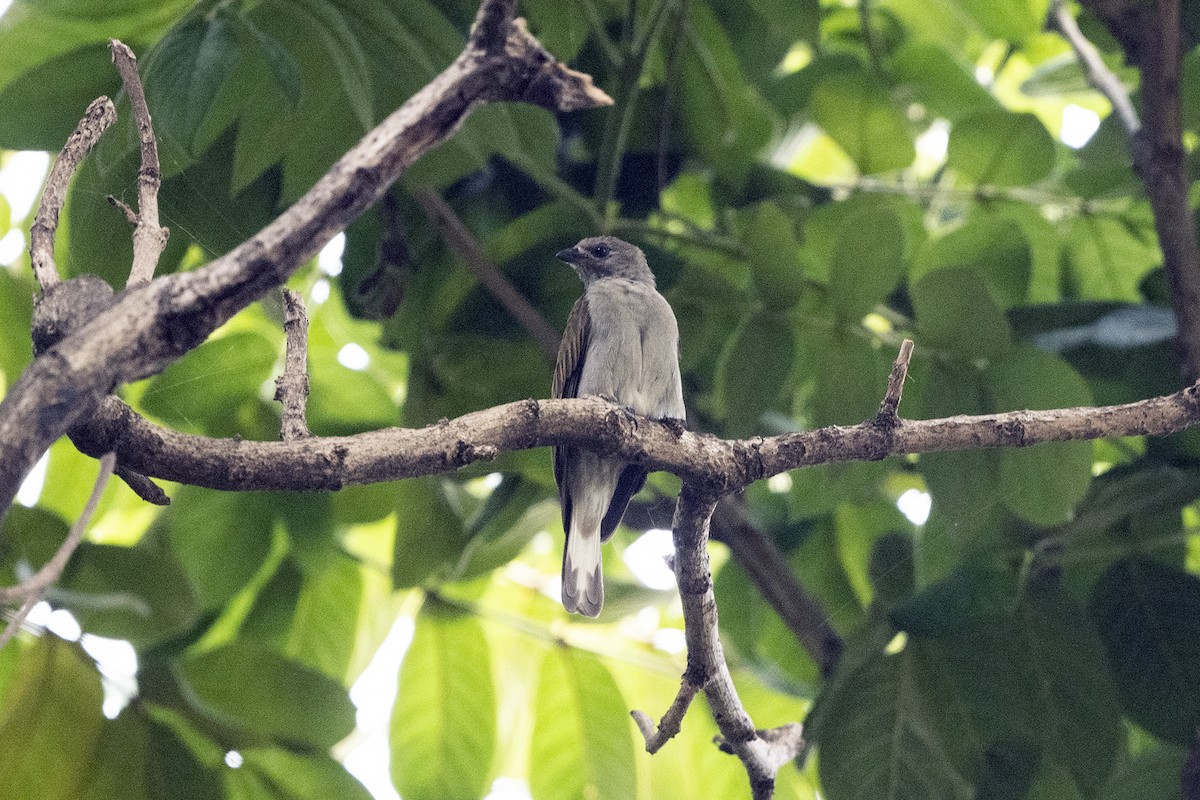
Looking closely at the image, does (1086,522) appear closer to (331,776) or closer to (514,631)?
(514,631)

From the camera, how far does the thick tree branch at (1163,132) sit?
3430 mm

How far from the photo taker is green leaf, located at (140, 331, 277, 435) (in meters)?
2.56

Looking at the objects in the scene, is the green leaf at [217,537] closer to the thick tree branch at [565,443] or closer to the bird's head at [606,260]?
the bird's head at [606,260]

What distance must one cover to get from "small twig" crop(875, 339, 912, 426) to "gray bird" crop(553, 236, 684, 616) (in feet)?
4.08

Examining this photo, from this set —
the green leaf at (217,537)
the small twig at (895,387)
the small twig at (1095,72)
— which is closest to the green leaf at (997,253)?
the small twig at (1095,72)

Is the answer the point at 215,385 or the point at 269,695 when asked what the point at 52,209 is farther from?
the point at 269,695

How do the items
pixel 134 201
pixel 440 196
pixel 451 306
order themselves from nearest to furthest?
1. pixel 134 201
2. pixel 451 306
3. pixel 440 196

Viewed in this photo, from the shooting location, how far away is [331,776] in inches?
112

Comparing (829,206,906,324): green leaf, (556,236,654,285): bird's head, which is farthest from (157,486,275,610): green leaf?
(829,206,906,324): green leaf

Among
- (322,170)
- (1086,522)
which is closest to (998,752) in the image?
(1086,522)

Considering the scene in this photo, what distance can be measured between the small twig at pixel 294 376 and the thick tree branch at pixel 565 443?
0.14 m

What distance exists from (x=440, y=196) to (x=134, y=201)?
162 cm

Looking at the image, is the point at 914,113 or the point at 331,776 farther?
the point at 914,113

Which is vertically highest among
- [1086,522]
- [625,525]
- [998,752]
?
[625,525]
